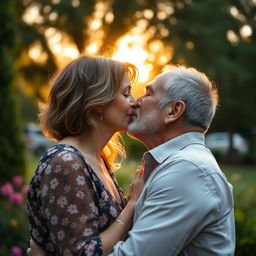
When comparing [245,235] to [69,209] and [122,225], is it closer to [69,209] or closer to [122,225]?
[122,225]

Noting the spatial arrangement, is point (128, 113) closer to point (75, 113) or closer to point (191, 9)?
point (75, 113)

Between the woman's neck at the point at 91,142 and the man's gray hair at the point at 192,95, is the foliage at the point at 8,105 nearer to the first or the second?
the woman's neck at the point at 91,142

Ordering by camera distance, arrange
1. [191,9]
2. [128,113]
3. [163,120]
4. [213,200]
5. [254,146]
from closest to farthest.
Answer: [213,200], [163,120], [128,113], [191,9], [254,146]

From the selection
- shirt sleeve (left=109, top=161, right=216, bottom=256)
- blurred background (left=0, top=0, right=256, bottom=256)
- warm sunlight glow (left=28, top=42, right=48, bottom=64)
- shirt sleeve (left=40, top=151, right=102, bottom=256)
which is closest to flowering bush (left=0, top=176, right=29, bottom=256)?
shirt sleeve (left=40, top=151, right=102, bottom=256)

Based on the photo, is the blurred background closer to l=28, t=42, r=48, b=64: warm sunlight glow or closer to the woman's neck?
l=28, t=42, r=48, b=64: warm sunlight glow

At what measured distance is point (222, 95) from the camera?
2750 centimetres

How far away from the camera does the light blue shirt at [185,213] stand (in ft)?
6.93

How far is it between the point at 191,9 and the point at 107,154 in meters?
19.1

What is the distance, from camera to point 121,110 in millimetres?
2752

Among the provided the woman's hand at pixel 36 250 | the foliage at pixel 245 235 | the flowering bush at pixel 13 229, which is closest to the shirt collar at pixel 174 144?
the woman's hand at pixel 36 250

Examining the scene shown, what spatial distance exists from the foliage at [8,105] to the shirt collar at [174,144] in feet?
21.1

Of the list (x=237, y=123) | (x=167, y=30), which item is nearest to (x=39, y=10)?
(x=167, y=30)

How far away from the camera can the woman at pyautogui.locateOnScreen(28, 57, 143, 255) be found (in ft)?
7.31

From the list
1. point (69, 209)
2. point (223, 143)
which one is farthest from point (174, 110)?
point (223, 143)
